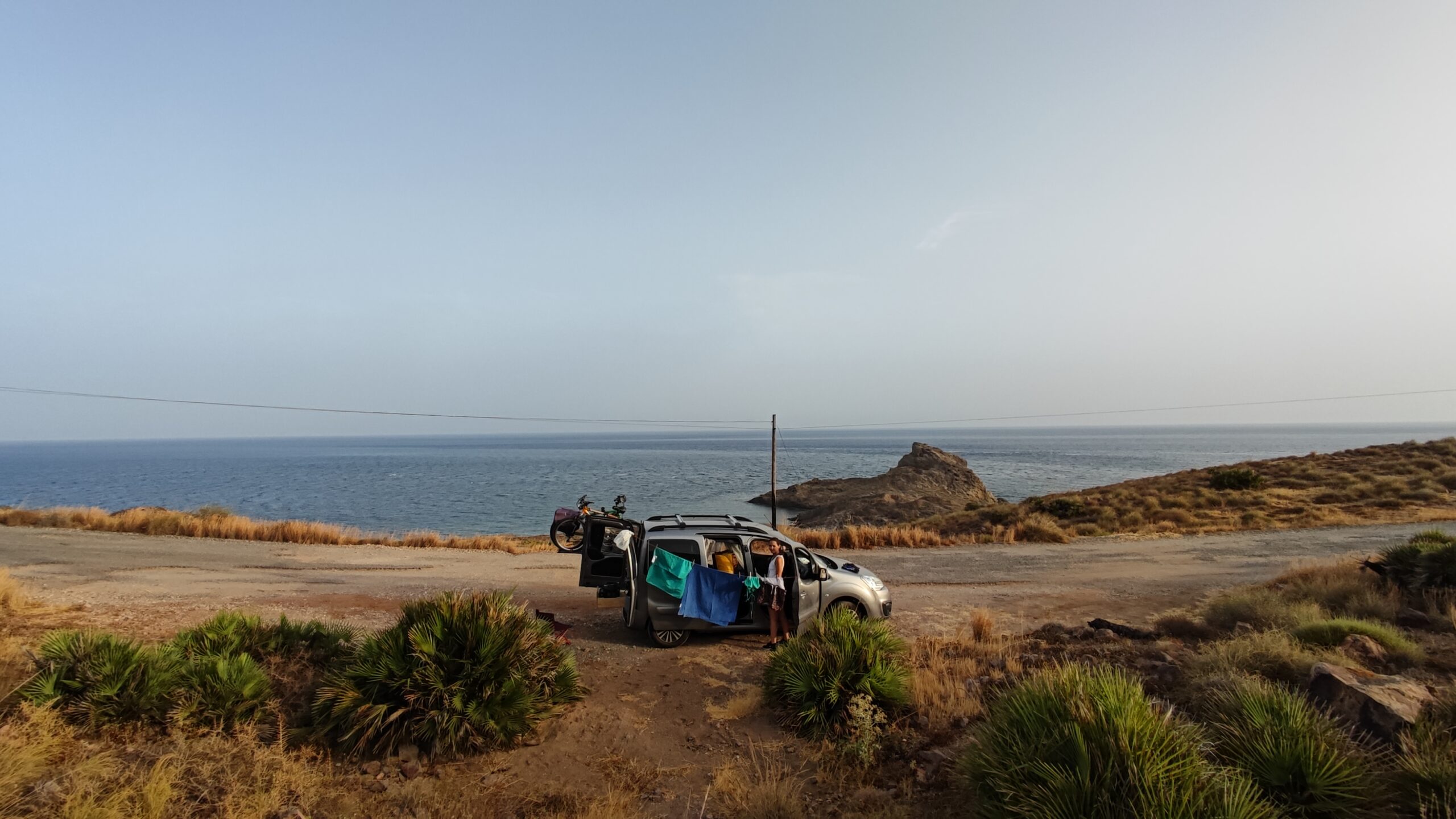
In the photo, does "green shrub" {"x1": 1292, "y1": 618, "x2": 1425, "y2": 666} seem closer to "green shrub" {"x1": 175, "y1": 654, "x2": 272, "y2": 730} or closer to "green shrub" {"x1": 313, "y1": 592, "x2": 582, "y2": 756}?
"green shrub" {"x1": 313, "y1": 592, "x2": 582, "y2": 756}

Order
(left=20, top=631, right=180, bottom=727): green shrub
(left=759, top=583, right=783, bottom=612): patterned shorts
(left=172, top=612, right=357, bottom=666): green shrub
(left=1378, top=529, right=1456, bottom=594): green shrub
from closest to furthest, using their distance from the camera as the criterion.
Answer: (left=20, top=631, right=180, bottom=727): green shrub
(left=172, top=612, right=357, bottom=666): green shrub
(left=759, top=583, right=783, bottom=612): patterned shorts
(left=1378, top=529, right=1456, bottom=594): green shrub

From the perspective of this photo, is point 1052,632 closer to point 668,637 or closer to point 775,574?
point 775,574

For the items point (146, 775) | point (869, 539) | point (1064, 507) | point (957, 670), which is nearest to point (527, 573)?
point (957, 670)

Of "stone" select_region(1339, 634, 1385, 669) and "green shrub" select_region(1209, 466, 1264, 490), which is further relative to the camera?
"green shrub" select_region(1209, 466, 1264, 490)

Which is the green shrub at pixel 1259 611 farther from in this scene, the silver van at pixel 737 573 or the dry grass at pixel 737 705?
the dry grass at pixel 737 705

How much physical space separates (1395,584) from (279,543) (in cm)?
3029

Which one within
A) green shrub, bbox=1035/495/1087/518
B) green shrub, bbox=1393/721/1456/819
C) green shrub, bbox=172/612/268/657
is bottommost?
green shrub, bbox=1035/495/1087/518

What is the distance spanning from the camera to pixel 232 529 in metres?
25.5

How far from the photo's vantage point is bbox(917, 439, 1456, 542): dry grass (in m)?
28.7

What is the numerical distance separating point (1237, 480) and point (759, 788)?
4096 centimetres

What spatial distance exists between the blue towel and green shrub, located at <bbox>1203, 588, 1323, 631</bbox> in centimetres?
825

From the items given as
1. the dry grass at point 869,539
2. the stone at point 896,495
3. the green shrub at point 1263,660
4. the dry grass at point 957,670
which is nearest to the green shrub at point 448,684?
the dry grass at point 957,670

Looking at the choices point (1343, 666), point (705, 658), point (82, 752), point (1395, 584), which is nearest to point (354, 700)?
point (82, 752)

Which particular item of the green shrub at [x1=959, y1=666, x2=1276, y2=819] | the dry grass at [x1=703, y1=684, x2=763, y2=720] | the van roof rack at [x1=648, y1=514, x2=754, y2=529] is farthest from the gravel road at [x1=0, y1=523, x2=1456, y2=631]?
the green shrub at [x1=959, y1=666, x2=1276, y2=819]
